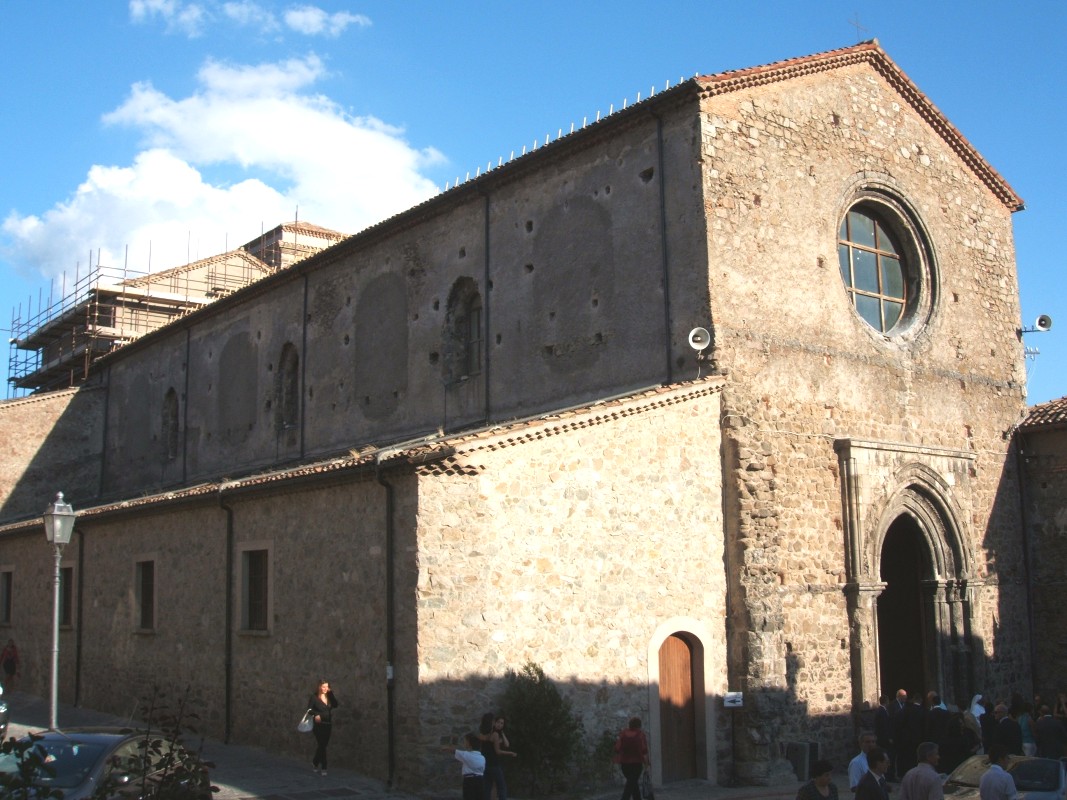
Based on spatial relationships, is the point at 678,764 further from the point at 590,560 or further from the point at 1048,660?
the point at 1048,660

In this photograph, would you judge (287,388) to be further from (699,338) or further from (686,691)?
Result: (686,691)

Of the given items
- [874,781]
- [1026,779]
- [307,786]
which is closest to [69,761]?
[307,786]

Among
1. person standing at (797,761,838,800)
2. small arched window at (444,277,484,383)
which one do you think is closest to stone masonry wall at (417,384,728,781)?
person standing at (797,761,838,800)

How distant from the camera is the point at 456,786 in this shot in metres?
13.3

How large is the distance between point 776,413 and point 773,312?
1.66 m

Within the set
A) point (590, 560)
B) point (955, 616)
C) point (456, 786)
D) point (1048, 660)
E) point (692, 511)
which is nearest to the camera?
point (456, 786)

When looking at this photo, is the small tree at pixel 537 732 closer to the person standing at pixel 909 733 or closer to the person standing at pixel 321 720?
the person standing at pixel 321 720

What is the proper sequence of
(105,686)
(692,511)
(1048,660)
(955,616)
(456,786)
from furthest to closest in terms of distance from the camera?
(105,686), (1048,660), (955,616), (692,511), (456,786)

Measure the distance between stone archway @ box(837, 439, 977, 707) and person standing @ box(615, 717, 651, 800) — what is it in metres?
5.76

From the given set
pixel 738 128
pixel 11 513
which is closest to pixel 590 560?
pixel 738 128

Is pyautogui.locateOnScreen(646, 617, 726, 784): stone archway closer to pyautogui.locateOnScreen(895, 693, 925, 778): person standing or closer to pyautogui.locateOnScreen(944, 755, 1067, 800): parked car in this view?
pyautogui.locateOnScreen(895, 693, 925, 778): person standing

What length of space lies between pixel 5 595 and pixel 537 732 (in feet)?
61.9

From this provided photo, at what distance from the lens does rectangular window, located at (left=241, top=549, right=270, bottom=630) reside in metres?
17.6

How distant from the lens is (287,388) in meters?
26.1
